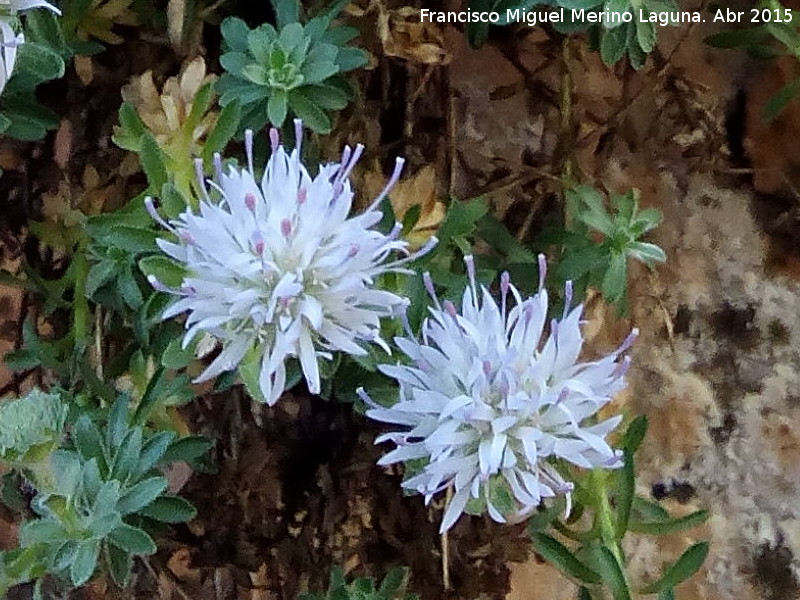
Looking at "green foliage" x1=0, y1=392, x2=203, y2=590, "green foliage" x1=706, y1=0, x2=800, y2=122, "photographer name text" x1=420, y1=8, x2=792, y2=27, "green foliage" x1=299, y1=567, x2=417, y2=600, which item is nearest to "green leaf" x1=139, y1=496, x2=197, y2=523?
"green foliage" x1=0, y1=392, x2=203, y2=590

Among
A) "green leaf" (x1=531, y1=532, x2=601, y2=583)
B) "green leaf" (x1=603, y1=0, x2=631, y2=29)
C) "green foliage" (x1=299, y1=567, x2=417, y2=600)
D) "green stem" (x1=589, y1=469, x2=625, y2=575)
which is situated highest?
"green leaf" (x1=603, y1=0, x2=631, y2=29)

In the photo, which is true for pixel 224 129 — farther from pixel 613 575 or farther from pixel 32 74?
pixel 613 575

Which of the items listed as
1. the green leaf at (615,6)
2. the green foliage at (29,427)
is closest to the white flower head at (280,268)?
the green foliage at (29,427)

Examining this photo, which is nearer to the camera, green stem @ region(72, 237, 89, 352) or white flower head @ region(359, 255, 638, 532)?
white flower head @ region(359, 255, 638, 532)

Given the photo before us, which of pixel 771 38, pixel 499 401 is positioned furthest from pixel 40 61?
pixel 771 38

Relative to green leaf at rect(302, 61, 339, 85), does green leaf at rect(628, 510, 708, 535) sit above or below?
below

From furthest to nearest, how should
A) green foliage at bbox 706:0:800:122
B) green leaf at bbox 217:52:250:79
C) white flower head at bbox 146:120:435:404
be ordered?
green foliage at bbox 706:0:800:122 → green leaf at bbox 217:52:250:79 → white flower head at bbox 146:120:435:404

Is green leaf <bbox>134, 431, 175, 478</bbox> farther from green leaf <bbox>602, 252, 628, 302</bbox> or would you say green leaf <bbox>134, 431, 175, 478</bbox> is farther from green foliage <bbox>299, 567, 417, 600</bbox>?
green leaf <bbox>602, 252, 628, 302</bbox>

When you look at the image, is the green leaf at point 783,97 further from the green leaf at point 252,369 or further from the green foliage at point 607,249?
the green leaf at point 252,369
